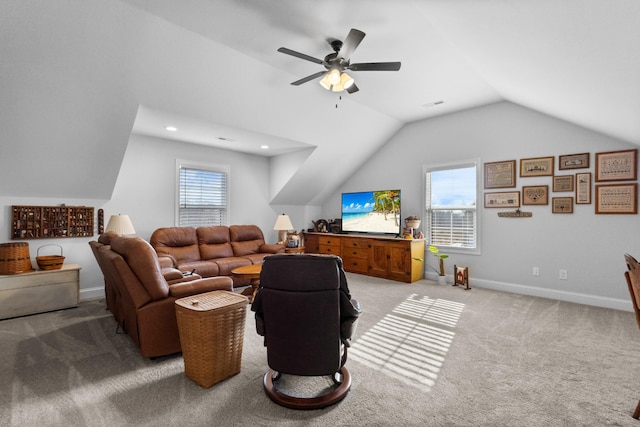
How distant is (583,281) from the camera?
3.88 m

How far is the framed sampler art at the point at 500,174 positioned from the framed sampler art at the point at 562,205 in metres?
0.55

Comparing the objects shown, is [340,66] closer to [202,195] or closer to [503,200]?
[503,200]

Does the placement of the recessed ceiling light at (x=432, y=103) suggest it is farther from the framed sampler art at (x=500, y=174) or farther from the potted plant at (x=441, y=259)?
the potted plant at (x=441, y=259)

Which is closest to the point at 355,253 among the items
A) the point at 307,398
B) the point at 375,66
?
the point at 375,66

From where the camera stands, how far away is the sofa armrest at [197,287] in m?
2.50

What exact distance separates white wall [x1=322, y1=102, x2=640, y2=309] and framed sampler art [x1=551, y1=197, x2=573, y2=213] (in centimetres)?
6

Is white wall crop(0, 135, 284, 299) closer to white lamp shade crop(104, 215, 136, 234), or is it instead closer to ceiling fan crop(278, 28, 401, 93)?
white lamp shade crop(104, 215, 136, 234)

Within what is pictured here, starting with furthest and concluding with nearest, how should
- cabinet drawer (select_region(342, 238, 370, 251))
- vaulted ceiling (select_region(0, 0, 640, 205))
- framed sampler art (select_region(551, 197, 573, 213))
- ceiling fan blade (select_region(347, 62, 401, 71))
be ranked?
cabinet drawer (select_region(342, 238, 370, 251))
framed sampler art (select_region(551, 197, 573, 213))
ceiling fan blade (select_region(347, 62, 401, 71))
vaulted ceiling (select_region(0, 0, 640, 205))

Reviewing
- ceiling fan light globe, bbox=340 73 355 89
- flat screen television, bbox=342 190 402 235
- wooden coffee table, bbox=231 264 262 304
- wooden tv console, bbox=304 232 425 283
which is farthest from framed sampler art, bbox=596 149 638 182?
wooden coffee table, bbox=231 264 262 304

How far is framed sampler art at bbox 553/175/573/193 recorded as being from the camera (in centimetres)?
399

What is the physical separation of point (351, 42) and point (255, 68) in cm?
140

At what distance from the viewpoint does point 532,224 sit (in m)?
4.28

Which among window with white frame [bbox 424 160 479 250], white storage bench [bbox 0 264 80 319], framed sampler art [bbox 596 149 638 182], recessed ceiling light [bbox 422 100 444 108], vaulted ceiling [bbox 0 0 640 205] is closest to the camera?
vaulted ceiling [bbox 0 0 640 205]

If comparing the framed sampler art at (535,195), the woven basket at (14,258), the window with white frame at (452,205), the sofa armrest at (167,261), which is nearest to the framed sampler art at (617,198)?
the framed sampler art at (535,195)
